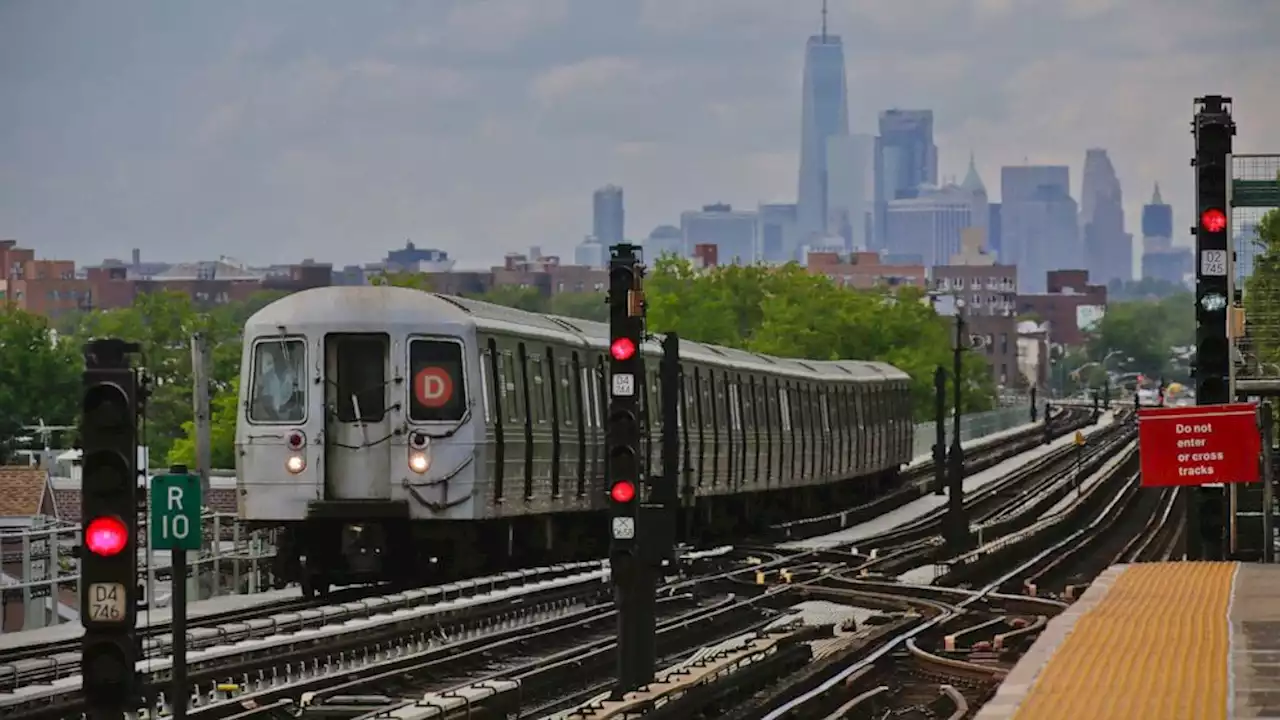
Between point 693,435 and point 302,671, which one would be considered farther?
point 693,435

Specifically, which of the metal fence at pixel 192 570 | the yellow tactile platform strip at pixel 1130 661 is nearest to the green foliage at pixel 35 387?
the metal fence at pixel 192 570

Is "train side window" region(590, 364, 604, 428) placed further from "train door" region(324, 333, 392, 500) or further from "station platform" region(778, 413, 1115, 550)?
"station platform" region(778, 413, 1115, 550)

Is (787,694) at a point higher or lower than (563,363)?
lower

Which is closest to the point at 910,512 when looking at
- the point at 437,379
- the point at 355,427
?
the point at 437,379

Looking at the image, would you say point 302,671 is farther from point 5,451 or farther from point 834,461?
point 5,451

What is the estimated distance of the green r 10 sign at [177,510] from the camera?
47.8 ft

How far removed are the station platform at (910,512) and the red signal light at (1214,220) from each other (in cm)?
1557

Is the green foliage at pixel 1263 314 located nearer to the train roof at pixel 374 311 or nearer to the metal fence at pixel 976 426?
the train roof at pixel 374 311

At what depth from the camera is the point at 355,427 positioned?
88.1ft

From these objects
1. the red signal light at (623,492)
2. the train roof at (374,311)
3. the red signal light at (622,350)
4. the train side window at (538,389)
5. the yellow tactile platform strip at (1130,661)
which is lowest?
the yellow tactile platform strip at (1130,661)

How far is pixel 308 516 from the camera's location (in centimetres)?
2670

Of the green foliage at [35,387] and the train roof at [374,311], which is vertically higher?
the train roof at [374,311]

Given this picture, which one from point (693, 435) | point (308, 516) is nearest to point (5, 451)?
point (693, 435)

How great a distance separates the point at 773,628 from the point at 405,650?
402 cm
